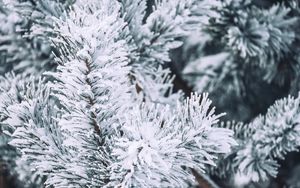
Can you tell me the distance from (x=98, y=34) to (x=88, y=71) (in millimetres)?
44

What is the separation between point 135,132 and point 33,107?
0.58 feet


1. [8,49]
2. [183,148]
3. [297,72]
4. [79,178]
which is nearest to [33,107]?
[79,178]

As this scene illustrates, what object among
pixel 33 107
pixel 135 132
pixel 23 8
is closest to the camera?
pixel 135 132

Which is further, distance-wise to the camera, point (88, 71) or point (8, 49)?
point (8, 49)

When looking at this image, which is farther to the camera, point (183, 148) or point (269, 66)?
point (269, 66)

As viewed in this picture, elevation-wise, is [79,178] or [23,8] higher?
[23,8]

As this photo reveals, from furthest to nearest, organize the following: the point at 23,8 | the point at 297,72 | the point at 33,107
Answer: the point at 297,72 → the point at 23,8 → the point at 33,107

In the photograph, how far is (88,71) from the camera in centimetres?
53

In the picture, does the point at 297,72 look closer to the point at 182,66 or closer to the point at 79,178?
the point at 182,66

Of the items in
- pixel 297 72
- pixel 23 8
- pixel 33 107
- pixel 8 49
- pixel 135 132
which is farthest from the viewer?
pixel 297 72

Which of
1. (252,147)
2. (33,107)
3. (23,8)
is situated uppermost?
(23,8)

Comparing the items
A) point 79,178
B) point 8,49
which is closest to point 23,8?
point 8,49

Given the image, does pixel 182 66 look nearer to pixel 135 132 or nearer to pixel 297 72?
pixel 297 72

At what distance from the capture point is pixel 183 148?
1.78ft
